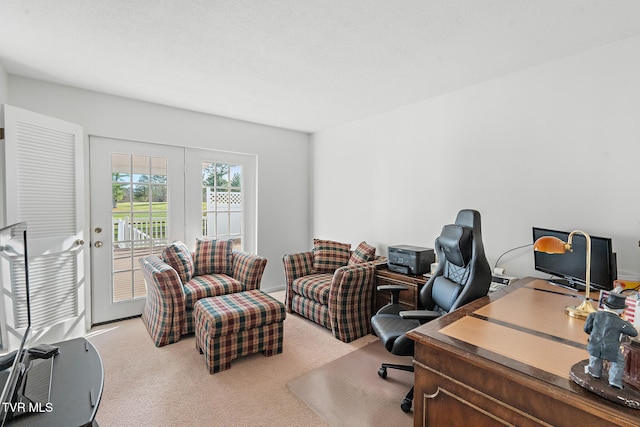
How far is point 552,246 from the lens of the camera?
155cm

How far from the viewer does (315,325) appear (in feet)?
10.6

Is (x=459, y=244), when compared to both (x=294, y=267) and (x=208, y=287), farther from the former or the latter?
(x=208, y=287)

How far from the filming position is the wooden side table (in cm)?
274

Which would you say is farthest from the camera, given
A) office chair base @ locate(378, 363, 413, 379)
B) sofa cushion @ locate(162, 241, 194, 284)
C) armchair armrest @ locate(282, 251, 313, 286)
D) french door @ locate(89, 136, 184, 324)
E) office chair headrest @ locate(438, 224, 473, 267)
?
armchair armrest @ locate(282, 251, 313, 286)

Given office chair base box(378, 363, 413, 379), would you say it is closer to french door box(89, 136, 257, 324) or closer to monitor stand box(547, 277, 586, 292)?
monitor stand box(547, 277, 586, 292)

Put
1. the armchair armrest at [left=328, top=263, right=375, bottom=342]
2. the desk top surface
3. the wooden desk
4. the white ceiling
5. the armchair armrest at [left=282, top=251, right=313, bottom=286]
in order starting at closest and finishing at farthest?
the wooden desk < the desk top surface < the white ceiling < the armchair armrest at [left=328, top=263, right=375, bottom=342] < the armchair armrest at [left=282, top=251, right=313, bottom=286]

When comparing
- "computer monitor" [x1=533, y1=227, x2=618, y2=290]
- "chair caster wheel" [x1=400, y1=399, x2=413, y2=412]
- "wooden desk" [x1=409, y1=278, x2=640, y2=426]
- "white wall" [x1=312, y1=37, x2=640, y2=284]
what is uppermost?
"white wall" [x1=312, y1=37, x2=640, y2=284]

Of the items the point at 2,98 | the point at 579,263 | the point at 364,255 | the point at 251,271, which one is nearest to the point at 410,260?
the point at 364,255

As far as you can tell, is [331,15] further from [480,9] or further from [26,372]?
[26,372]

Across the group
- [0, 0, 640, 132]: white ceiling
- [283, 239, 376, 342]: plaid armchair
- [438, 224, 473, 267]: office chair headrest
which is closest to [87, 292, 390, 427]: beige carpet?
[283, 239, 376, 342]: plaid armchair

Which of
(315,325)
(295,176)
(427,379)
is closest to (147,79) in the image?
(295,176)

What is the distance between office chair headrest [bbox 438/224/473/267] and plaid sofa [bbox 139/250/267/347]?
1934 millimetres

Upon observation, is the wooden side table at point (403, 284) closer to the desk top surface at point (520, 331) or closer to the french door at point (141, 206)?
the desk top surface at point (520, 331)

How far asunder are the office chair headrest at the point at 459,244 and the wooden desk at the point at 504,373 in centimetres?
41
